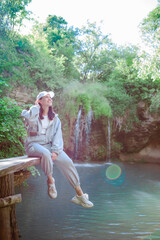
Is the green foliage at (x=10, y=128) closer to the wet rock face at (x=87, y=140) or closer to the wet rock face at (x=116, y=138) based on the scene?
the wet rock face at (x=116, y=138)

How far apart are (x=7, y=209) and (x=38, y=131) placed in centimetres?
121

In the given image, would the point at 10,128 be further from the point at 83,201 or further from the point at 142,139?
the point at 142,139

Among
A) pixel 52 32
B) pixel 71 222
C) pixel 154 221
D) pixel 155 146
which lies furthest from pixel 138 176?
pixel 52 32

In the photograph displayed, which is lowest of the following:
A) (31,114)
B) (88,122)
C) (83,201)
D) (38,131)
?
(83,201)

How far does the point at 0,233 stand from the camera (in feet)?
9.43

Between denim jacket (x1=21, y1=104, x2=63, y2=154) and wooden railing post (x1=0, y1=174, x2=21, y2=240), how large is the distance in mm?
819

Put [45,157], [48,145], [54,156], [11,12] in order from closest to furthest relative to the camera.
Result: [45,157] < [54,156] < [48,145] < [11,12]

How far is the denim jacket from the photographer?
3.62 m

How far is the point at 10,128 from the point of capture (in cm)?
602

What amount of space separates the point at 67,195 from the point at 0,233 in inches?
175

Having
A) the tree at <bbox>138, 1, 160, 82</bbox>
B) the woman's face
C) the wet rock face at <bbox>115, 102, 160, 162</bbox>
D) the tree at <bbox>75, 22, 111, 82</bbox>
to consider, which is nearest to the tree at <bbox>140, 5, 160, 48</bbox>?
the tree at <bbox>138, 1, 160, 82</bbox>

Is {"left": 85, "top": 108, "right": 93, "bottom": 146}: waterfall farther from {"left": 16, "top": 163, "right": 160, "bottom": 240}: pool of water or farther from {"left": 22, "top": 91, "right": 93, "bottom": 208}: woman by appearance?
{"left": 22, "top": 91, "right": 93, "bottom": 208}: woman

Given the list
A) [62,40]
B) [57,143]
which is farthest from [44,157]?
[62,40]

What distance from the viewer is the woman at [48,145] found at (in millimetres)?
3463
